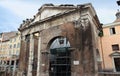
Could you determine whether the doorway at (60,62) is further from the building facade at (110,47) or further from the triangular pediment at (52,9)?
the building facade at (110,47)

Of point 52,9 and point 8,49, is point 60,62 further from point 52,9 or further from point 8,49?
point 8,49

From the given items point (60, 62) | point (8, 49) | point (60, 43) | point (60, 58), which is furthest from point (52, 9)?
point (8, 49)

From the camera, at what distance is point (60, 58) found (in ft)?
38.6

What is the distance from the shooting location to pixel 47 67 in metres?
12.0

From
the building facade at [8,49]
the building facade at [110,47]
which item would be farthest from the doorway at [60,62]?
the building facade at [8,49]

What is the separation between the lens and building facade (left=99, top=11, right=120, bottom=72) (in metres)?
17.5

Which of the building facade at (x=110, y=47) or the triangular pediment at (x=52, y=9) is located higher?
the triangular pediment at (x=52, y=9)

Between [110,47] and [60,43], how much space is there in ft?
29.8

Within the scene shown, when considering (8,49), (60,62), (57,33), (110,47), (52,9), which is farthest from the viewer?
(8,49)

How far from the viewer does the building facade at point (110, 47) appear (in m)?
17.5

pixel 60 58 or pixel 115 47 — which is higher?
pixel 115 47

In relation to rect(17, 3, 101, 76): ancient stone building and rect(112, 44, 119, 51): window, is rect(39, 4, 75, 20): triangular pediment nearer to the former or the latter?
rect(17, 3, 101, 76): ancient stone building

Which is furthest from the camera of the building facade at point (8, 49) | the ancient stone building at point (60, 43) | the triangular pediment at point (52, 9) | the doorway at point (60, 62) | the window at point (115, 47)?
the building facade at point (8, 49)

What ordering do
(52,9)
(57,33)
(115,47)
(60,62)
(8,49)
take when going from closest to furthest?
(60,62)
(57,33)
(52,9)
(115,47)
(8,49)
